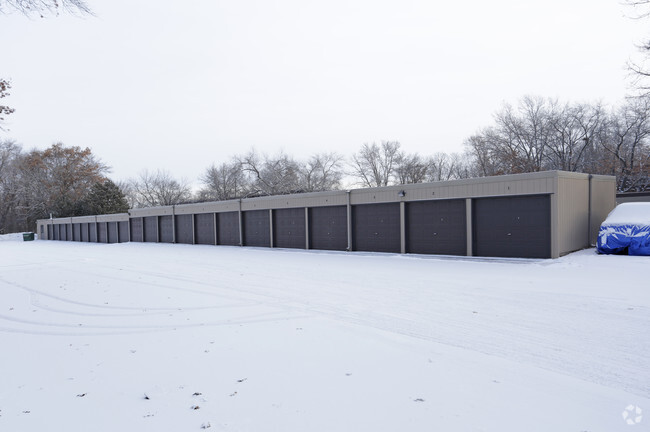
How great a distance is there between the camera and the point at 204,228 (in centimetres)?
2989

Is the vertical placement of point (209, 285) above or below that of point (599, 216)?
below

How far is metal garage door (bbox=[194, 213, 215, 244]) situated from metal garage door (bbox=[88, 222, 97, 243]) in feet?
63.1

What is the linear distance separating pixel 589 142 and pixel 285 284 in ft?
121

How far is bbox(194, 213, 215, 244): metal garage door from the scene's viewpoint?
29250 mm

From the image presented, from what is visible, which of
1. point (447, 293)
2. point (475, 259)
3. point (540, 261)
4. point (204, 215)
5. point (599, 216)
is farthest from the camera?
point (204, 215)

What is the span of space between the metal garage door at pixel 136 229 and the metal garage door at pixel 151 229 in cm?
82

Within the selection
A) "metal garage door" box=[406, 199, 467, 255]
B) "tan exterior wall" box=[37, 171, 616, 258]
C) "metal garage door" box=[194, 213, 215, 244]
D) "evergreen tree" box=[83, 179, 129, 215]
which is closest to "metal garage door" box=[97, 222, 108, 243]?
"evergreen tree" box=[83, 179, 129, 215]

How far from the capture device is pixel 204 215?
97.9ft

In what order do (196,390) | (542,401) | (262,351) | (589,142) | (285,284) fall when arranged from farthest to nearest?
(589,142)
(285,284)
(262,351)
(196,390)
(542,401)

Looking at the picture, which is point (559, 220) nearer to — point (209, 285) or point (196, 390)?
point (209, 285)

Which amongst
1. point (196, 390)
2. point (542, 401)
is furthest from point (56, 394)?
point (542, 401)

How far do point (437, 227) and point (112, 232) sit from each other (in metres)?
34.8

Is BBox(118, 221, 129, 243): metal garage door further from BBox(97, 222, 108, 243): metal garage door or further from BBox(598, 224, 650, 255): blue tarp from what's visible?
BBox(598, 224, 650, 255): blue tarp

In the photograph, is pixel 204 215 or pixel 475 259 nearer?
pixel 475 259
